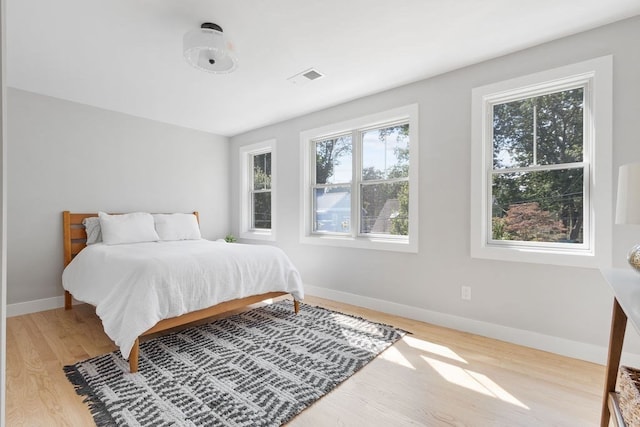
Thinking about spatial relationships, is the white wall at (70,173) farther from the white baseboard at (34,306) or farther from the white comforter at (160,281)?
the white comforter at (160,281)

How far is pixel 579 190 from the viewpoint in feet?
7.53

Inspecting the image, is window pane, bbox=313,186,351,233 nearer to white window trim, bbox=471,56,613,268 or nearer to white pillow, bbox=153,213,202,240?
white window trim, bbox=471,56,613,268

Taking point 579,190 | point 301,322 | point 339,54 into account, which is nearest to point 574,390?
point 579,190

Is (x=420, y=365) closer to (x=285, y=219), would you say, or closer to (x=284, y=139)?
(x=285, y=219)

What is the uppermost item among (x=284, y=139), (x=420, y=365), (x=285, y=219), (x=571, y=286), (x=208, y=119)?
(x=208, y=119)

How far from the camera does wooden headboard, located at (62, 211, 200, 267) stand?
11.3 ft

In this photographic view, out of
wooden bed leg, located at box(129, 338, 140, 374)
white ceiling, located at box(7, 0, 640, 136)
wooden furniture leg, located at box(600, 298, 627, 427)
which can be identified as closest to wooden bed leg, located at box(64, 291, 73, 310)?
wooden bed leg, located at box(129, 338, 140, 374)

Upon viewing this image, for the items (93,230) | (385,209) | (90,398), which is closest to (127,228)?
(93,230)

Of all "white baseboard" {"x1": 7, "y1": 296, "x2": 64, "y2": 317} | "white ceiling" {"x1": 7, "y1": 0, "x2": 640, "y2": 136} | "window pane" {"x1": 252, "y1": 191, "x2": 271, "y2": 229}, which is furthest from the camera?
"window pane" {"x1": 252, "y1": 191, "x2": 271, "y2": 229}

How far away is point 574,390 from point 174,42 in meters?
3.58

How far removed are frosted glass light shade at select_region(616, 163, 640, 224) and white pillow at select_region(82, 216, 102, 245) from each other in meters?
4.47

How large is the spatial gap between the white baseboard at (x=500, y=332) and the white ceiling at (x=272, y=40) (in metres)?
2.26

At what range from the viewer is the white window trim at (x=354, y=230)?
3.02 metres

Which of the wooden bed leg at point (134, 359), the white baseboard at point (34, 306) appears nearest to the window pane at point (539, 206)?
the wooden bed leg at point (134, 359)
